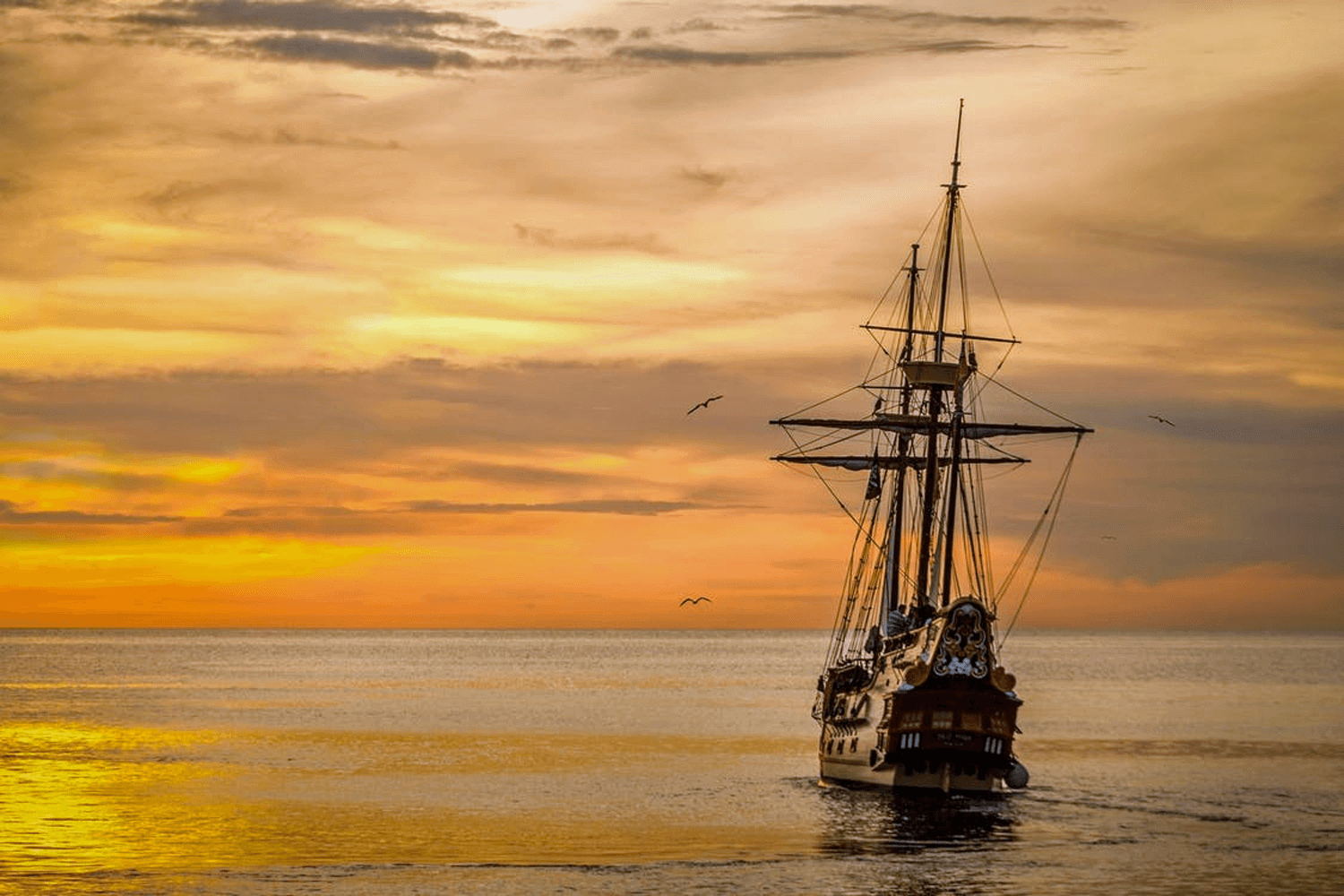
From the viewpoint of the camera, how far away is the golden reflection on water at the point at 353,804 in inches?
2317

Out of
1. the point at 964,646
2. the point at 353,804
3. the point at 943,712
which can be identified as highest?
the point at 964,646

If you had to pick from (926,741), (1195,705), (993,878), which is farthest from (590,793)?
(1195,705)

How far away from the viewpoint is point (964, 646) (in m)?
68.9

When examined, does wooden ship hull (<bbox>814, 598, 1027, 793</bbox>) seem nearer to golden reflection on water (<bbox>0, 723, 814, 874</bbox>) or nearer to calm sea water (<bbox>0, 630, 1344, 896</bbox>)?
calm sea water (<bbox>0, 630, 1344, 896</bbox>)

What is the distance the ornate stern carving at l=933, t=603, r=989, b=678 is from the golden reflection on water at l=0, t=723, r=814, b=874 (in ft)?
27.4

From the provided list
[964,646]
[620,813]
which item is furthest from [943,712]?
[620,813]

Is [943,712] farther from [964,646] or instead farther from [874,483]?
[874,483]

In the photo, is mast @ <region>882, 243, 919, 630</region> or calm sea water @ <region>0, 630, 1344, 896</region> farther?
mast @ <region>882, 243, 919, 630</region>

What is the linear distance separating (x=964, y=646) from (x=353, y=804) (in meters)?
24.6

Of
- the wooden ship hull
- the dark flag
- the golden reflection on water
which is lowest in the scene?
the golden reflection on water

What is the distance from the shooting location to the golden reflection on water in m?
58.8

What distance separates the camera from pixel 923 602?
84312 millimetres

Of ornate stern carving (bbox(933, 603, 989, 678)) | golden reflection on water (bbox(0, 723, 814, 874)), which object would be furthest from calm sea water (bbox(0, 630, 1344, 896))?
ornate stern carving (bbox(933, 603, 989, 678))

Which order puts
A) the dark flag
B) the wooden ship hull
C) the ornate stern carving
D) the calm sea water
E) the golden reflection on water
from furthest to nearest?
the dark flag
the wooden ship hull
the ornate stern carving
the golden reflection on water
the calm sea water
